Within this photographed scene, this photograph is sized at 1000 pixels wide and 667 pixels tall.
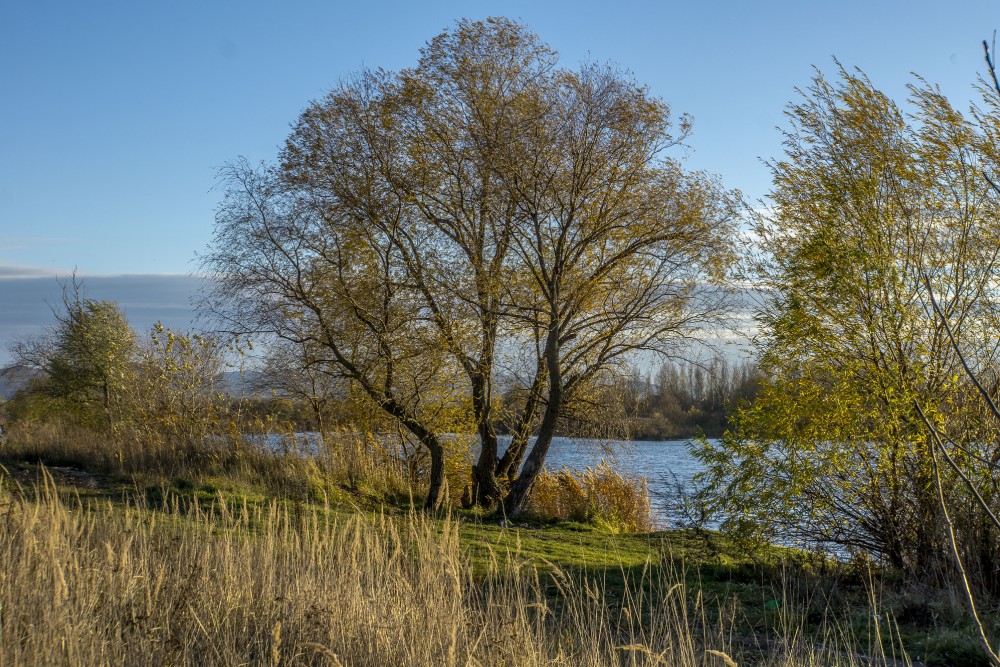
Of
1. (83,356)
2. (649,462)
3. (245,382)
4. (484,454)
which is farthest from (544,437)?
(83,356)

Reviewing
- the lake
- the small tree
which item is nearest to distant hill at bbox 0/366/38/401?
the small tree

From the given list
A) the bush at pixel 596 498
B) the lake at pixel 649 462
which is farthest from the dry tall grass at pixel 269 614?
the bush at pixel 596 498

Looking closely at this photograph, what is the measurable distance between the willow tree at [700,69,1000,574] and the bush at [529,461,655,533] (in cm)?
691

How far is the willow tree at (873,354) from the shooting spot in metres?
8.87

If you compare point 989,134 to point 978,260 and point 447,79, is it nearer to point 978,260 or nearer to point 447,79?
point 978,260

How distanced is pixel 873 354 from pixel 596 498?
8.76 m

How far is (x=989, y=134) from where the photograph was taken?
9.11 meters

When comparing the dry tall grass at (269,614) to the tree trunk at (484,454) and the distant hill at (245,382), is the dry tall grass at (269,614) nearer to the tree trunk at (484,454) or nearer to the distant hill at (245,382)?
the distant hill at (245,382)

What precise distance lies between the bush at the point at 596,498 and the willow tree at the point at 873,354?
6914 mm

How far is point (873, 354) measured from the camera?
9070 mm

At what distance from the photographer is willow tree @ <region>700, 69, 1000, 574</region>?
8867mm

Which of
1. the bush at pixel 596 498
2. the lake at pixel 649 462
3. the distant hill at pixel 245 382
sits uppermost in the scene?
the distant hill at pixel 245 382

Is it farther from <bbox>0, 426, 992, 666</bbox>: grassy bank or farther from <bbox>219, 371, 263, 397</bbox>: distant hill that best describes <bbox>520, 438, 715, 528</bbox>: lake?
<bbox>219, 371, 263, 397</bbox>: distant hill

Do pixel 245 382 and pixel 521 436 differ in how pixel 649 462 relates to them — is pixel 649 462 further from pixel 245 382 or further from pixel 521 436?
pixel 245 382
